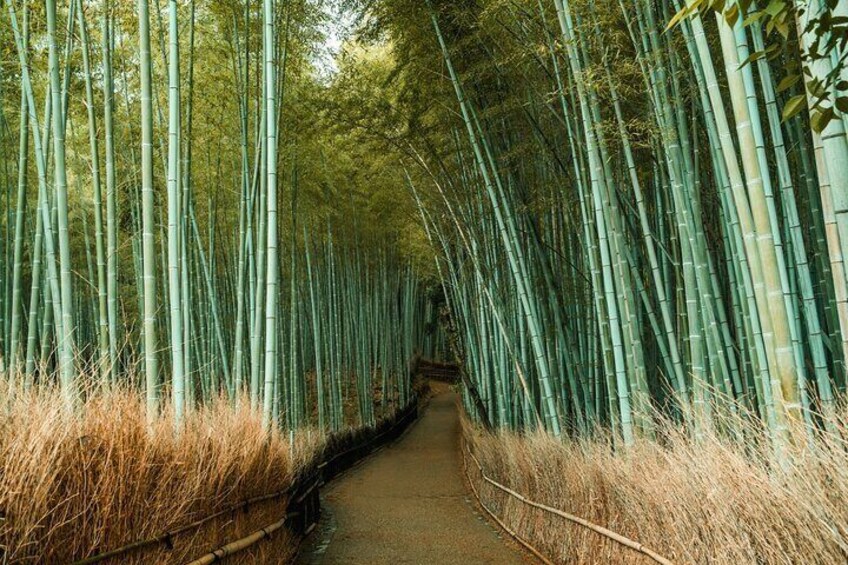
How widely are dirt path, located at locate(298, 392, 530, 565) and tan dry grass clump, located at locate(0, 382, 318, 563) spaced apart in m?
1.51

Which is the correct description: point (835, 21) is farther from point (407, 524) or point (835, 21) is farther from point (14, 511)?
point (407, 524)

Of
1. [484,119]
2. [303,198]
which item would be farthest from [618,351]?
[303,198]

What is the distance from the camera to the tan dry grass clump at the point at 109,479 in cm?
170

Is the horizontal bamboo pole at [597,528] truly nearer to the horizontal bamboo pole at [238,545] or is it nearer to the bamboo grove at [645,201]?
the bamboo grove at [645,201]

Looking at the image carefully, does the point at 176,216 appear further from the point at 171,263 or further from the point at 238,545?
Result: the point at 238,545

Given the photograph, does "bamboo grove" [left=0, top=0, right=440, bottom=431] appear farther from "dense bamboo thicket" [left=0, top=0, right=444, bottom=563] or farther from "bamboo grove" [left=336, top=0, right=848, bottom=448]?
"bamboo grove" [left=336, top=0, right=848, bottom=448]

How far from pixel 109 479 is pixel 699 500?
5.83ft

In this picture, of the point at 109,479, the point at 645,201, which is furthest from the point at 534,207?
the point at 109,479

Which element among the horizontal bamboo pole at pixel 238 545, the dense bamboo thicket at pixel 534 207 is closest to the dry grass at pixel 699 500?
the dense bamboo thicket at pixel 534 207

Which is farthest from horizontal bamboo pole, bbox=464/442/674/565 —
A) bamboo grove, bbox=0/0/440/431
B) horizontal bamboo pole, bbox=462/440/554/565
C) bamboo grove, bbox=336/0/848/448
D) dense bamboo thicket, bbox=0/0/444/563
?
bamboo grove, bbox=0/0/440/431

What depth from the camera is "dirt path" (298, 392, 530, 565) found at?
4.42m

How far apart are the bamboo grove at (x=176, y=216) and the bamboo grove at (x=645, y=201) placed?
4.72 feet

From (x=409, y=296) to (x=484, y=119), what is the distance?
967 centimetres

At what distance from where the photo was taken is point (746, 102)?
226 centimetres
